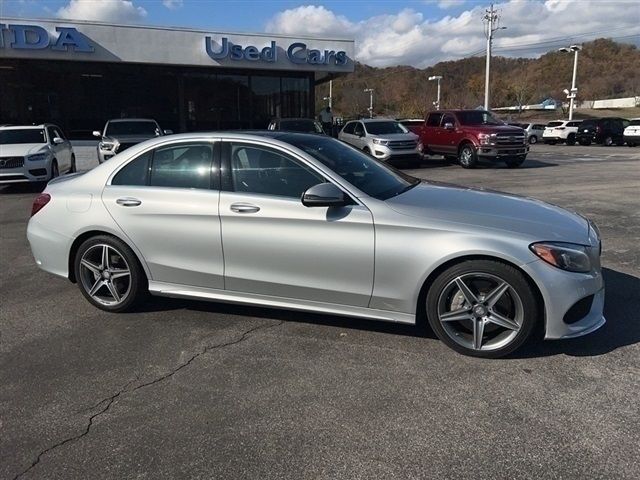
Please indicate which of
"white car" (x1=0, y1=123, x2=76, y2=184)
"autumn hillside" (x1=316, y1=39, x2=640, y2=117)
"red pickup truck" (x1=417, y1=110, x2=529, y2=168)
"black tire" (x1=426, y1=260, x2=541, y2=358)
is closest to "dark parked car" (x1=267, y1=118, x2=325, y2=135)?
"red pickup truck" (x1=417, y1=110, x2=529, y2=168)

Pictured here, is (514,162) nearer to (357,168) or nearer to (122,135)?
(122,135)

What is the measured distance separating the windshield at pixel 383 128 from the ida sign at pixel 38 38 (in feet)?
40.0

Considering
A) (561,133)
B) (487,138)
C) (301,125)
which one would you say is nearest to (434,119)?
(487,138)

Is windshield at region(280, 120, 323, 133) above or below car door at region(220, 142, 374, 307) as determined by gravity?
above

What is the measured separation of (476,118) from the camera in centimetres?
1991

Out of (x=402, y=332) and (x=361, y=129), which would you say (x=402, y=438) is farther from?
(x=361, y=129)

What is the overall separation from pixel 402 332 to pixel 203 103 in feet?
80.4

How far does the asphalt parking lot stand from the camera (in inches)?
112

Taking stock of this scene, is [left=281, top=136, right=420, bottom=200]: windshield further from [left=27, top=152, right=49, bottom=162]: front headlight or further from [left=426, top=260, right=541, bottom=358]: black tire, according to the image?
[left=27, top=152, right=49, bottom=162]: front headlight

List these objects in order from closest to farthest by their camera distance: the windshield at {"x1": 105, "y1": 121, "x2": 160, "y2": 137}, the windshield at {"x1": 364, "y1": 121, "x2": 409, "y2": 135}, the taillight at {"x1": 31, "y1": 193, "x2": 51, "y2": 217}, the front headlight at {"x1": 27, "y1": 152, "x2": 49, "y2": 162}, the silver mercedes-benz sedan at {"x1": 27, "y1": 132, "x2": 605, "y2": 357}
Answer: the silver mercedes-benz sedan at {"x1": 27, "y1": 132, "x2": 605, "y2": 357}
the taillight at {"x1": 31, "y1": 193, "x2": 51, "y2": 217}
the front headlight at {"x1": 27, "y1": 152, "x2": 49, "y2": 162}
the windshield at {"x1": 105, "y1": 121, "x2": 160, "y2": 137}
the windshield at {"x1": 364, "y1": 121, "x2": 409, "y2": 135}

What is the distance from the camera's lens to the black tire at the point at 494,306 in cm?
375

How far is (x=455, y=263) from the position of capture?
12.7 feet

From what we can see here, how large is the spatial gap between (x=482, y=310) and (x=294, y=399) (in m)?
1.42

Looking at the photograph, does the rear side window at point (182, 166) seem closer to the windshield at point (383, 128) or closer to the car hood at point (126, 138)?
the car hood at point (126, 138)
